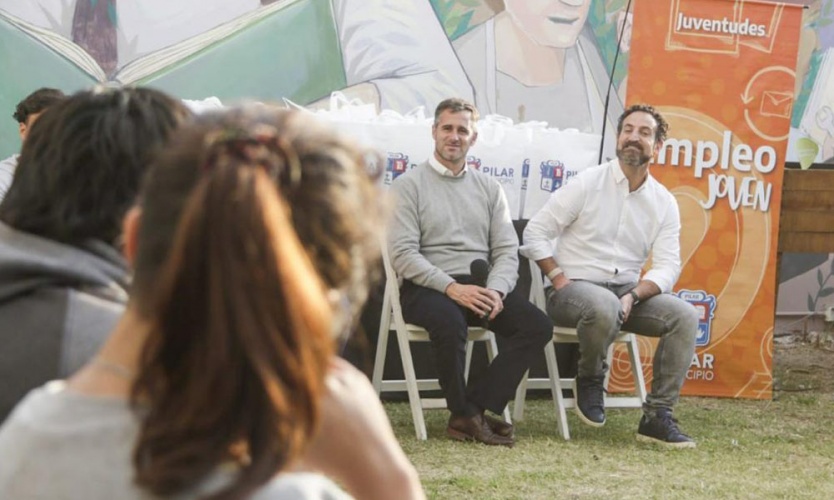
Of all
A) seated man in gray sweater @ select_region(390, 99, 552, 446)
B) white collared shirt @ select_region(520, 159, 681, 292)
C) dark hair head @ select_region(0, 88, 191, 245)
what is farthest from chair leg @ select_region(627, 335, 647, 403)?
dark hair head @ select_region(0, 88, 191, 245)

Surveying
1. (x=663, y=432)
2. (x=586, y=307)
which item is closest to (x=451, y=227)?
(x=586, y=307)

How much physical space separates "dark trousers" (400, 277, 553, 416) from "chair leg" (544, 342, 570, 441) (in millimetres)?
253

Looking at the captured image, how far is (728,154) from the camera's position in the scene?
18.7 feet

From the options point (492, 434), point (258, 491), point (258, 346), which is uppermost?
point (258, 346)

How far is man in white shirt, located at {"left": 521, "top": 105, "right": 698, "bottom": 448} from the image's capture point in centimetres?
488

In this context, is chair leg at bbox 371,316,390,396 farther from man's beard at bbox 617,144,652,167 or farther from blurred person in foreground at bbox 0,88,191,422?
blurred person in foreground at bbox 0,88,191,422

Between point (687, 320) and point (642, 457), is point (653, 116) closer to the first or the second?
point (687, 320)

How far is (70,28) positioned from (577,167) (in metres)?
2.72

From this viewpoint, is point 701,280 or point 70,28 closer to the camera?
point 701,280

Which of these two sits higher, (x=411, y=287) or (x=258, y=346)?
(x=258, y=346)

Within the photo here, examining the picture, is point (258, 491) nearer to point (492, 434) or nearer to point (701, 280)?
point (492, 434)

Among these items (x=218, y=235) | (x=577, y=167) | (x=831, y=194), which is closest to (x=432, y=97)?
(x=577, y=167)

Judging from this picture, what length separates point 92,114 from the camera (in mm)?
1534

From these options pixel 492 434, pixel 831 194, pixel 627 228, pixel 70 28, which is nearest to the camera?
pixel 492 434
